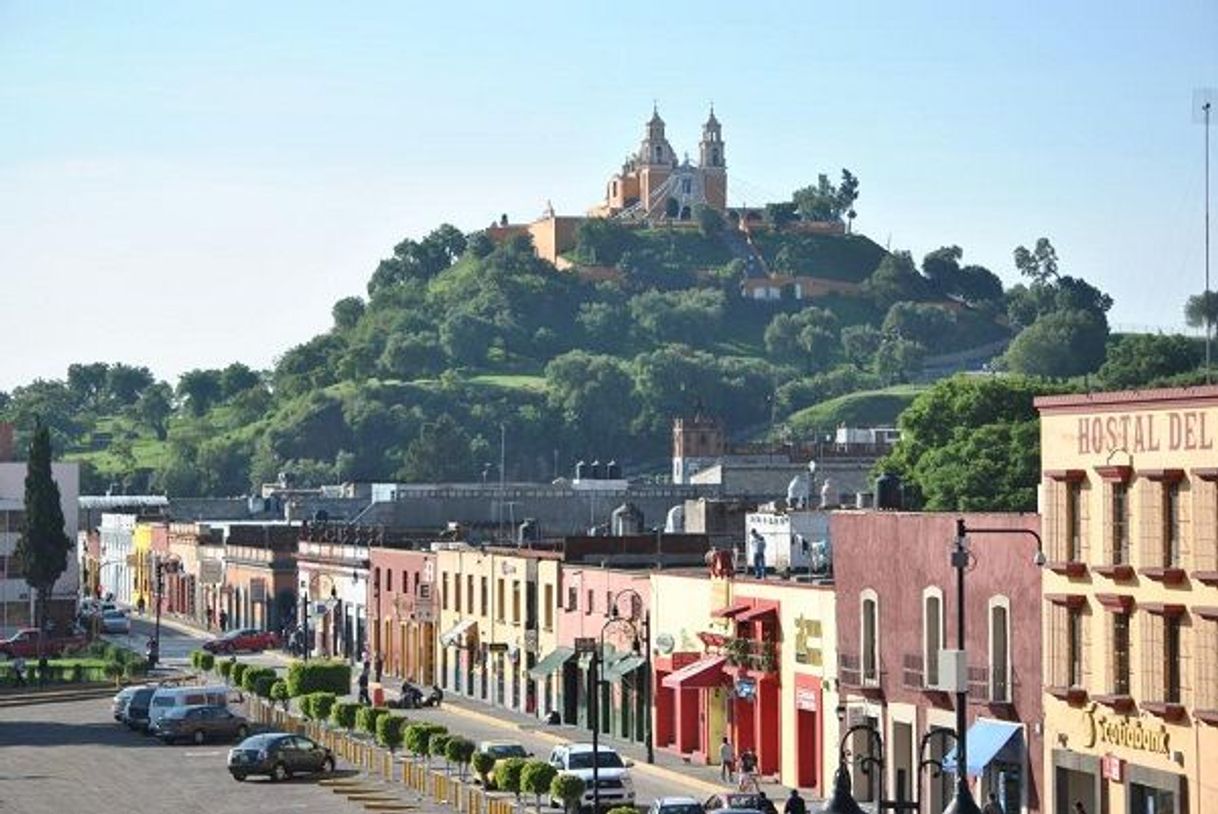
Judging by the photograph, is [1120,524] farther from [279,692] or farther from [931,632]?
[279,692]


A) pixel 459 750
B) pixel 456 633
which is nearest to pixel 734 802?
pixel 459 750

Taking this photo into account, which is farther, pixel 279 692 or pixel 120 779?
pixel 279 692

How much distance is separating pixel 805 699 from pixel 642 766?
691cm

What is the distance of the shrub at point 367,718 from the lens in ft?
259

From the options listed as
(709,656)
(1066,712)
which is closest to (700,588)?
(709,656)

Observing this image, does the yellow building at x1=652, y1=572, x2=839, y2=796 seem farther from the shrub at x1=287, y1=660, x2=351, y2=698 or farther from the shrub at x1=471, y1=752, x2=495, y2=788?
the shrub at x1=287, y1=660, x2=351, y2=698

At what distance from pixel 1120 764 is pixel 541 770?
43.8 ft

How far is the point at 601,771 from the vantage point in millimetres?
63812

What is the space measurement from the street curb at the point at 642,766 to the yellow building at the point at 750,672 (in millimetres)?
1793

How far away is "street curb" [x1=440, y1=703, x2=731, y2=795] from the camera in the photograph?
224 feet

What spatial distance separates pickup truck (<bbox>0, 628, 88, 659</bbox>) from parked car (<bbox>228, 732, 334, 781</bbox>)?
53.7 m

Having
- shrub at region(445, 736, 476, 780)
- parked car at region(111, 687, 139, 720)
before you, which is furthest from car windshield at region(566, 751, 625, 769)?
parked car at region(111, 687, 139, 720)

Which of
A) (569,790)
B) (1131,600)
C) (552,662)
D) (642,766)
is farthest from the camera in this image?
(552,662)

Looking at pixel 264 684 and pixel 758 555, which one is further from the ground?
pixel 758 555
